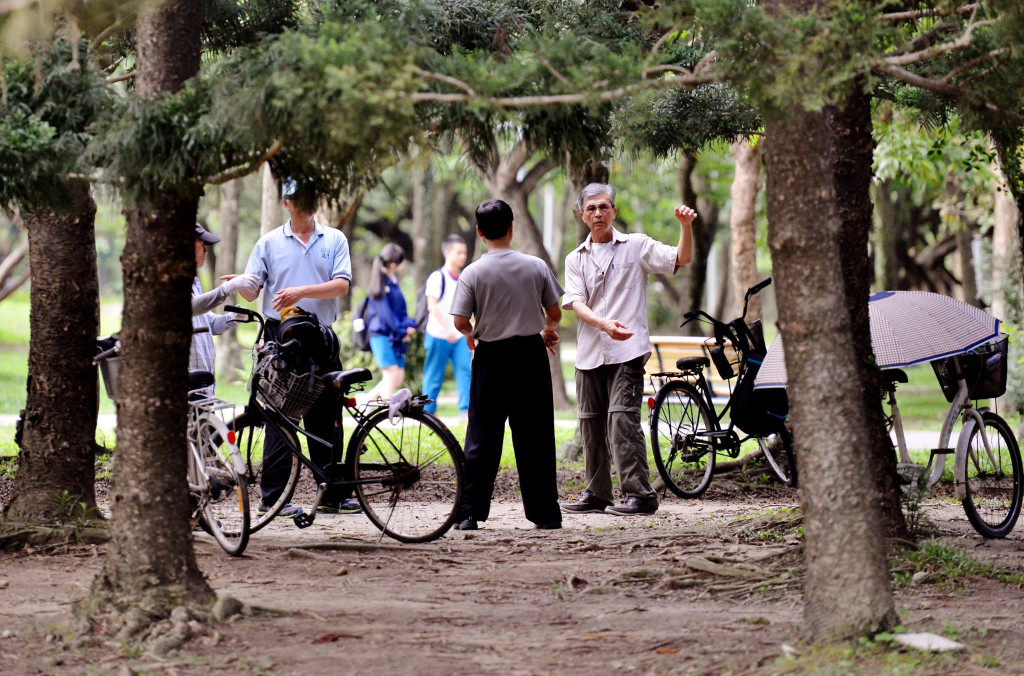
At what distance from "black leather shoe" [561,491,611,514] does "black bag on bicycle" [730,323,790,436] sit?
3.52ft

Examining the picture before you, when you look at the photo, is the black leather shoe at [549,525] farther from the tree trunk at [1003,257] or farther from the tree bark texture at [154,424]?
the tree trunk at [1003,257]

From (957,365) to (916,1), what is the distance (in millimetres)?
2316

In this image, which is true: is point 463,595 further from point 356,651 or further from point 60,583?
point 60,583

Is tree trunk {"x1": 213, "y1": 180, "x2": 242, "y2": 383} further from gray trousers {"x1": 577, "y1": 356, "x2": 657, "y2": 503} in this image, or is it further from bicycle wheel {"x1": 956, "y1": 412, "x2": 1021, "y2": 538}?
bicycle wheel {"x1": 956, "y1": 412, "x2": 1021, "y2": 538}

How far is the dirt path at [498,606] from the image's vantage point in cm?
446

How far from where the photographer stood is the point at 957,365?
23.1ft

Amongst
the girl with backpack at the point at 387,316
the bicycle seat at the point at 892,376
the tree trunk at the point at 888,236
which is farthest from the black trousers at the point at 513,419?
the tree trunk at the point at 888,236

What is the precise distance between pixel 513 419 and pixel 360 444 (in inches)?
39.5

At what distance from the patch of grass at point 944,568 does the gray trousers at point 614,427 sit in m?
2.24

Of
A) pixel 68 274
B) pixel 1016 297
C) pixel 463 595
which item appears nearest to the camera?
pixel 463 595

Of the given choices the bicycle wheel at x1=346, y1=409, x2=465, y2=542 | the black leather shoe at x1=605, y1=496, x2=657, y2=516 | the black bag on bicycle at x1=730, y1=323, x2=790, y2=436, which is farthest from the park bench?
the bicycle wheel at x1=346, y1=409, x2=465, y2=542

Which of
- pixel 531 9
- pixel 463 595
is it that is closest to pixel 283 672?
pixel 463 595

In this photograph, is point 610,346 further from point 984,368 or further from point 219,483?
point 219,483

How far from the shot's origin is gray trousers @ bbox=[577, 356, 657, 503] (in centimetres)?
786
